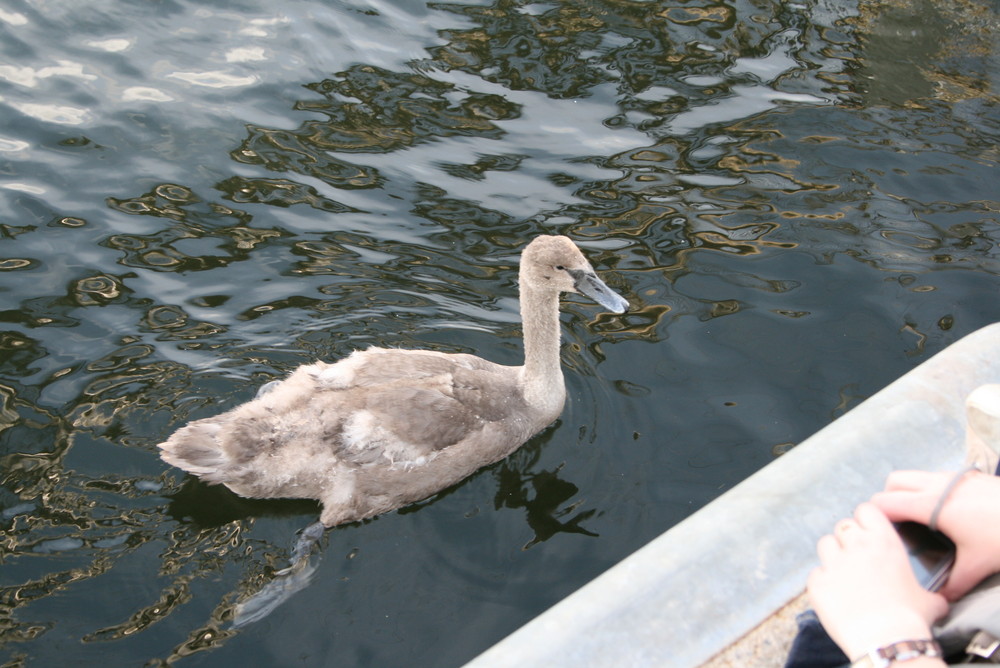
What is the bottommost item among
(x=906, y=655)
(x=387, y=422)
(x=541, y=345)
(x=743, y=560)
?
(x=387, y=422)

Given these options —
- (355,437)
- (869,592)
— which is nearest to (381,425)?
(355,437)

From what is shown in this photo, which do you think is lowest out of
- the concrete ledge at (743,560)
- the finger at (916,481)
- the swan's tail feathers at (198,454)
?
the swan's tail feathers at (198,454)

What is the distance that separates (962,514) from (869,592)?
10.9 inches

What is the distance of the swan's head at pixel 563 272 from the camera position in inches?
206

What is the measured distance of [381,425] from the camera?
4859 millimetres

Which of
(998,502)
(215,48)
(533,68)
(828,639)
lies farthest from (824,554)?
(215,48)

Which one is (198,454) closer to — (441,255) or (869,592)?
(441,255)

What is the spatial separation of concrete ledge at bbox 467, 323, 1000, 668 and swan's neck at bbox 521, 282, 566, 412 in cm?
252

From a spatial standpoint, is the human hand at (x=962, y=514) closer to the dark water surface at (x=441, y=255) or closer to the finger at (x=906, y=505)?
the finger at (x=906, y=505)

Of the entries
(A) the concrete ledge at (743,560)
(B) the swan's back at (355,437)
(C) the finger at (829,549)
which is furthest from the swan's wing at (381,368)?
(C) the finger at (829,549)

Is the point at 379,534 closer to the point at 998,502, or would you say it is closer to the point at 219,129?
the point at 998,502

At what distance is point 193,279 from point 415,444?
7.66ft

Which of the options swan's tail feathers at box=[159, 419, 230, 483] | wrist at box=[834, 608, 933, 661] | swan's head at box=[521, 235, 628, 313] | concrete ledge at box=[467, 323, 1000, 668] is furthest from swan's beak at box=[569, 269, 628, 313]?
wrist at box=[834, 608, 933, 661]

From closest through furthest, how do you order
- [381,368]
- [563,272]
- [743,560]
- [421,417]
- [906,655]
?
[906,655]
[743,560]
[421,417]
[381,368]
[563,272]
